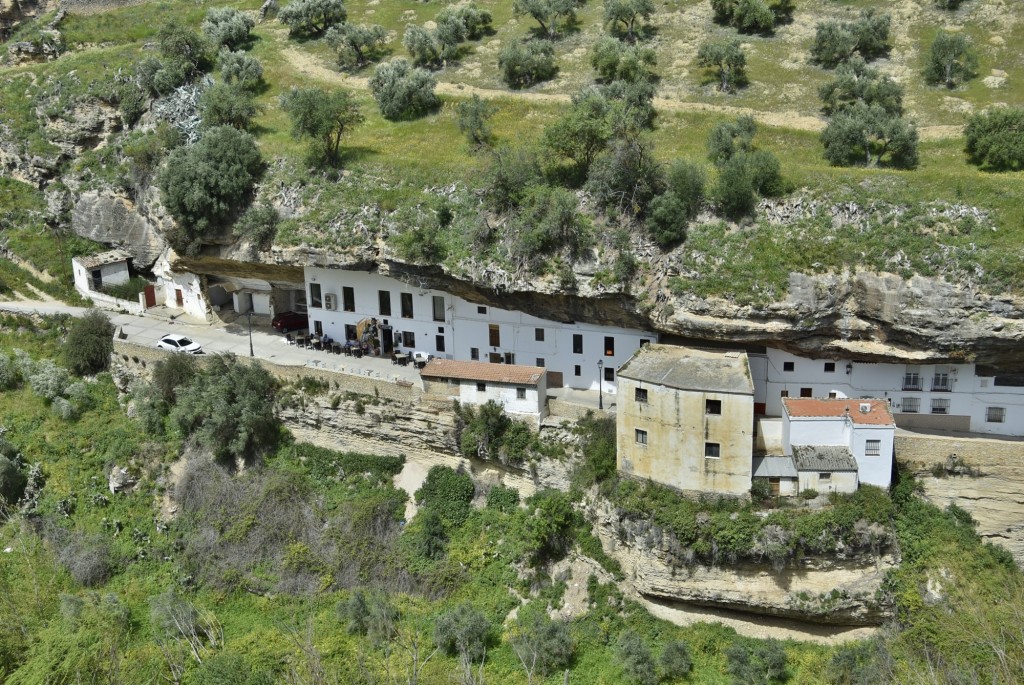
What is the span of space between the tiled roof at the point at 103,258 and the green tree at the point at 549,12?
100ft

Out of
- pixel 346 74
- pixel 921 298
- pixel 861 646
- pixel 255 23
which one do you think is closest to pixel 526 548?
pixel 861 646

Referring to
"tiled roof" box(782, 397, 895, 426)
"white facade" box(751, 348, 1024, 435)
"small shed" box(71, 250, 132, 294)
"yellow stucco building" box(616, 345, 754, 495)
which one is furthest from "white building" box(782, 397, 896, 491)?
"small shed" box(71, 250, 132, 294)

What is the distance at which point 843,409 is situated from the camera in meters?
36.1

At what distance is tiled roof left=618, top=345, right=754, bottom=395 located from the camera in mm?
34969

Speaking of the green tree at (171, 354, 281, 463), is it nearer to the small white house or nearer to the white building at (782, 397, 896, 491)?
the small white house

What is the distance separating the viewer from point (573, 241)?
4056 centimetres

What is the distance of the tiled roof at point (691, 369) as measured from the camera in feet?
115

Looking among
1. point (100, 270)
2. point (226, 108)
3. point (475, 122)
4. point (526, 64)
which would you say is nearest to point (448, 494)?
point (475, 122)

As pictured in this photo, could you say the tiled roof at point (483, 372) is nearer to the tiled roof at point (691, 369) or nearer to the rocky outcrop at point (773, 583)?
the tiled roof at point (691, 369)

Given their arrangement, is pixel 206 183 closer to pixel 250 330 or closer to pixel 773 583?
pixel 250 330

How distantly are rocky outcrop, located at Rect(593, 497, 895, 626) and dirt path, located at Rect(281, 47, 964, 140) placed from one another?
83.0 feet

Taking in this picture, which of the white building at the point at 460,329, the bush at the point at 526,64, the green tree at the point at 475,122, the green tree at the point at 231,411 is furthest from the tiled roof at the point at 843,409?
the bush at the point at 526,64

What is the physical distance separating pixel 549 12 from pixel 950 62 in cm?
2520

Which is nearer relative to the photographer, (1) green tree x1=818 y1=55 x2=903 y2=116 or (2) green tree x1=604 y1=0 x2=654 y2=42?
(1) green tree x1=818 y1=55 x2=903 y2=116
